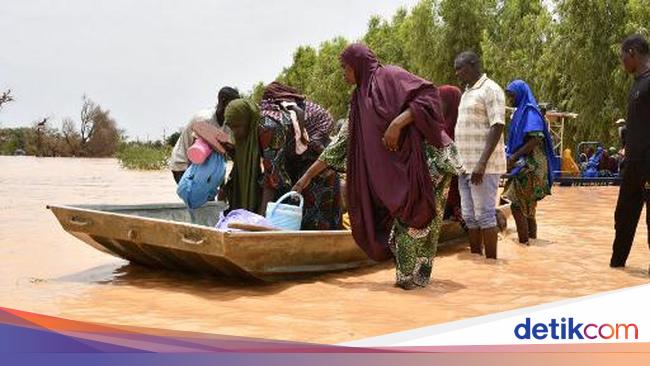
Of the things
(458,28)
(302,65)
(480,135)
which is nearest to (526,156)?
(480,135)

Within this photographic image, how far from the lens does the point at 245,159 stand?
19.5ft

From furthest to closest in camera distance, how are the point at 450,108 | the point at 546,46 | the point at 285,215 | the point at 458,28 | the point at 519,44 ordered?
the point at 458,28 < the point at 519,44 < the point at 546,46 < the point at 450,108 < the point at 285,215

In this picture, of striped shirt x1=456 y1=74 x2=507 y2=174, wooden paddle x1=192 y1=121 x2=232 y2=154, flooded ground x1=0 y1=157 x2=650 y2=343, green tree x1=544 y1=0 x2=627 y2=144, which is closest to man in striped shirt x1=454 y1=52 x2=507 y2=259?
striped shirt x1=456 y1=74 x2=507 y2=174

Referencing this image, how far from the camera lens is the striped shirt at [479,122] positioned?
19.4 ft

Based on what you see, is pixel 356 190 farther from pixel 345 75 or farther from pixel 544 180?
pixel 544 180

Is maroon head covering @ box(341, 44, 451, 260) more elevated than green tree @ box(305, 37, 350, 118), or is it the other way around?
green tree @ box(305, 37, 350, 118)

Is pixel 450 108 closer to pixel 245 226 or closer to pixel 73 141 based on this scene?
pixel 245 226

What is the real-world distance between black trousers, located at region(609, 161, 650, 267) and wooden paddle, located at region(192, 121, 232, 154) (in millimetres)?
3023

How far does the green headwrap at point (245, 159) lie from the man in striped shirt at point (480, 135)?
1.61 metres

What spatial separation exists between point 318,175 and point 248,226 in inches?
40.2

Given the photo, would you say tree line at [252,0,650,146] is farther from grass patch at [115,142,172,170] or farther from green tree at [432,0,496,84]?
grass patch at [115,142,172,170]

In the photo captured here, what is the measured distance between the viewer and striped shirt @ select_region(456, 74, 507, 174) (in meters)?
5.93

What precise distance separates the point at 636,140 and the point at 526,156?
1.68m

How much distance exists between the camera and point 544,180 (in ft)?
23.3
